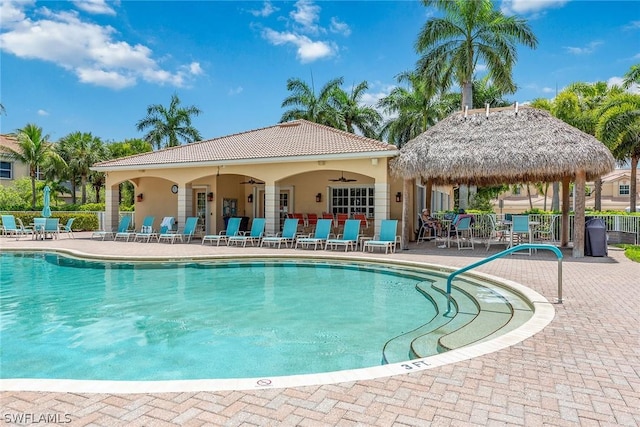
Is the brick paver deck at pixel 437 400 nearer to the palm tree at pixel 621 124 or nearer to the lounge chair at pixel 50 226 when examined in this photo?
the lounge chair at pixel 50 226

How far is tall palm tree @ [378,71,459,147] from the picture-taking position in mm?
31703

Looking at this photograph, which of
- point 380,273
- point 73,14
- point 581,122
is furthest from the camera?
point 581,122

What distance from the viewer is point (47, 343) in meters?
5.88

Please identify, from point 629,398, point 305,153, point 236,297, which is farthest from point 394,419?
point 305,153

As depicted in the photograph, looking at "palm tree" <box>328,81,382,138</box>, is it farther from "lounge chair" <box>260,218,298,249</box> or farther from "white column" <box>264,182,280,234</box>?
"lounge chair" <box>260,218,298,249</box>

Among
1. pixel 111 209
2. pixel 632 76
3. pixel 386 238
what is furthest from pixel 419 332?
pixel 632 76

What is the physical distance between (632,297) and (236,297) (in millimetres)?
7339

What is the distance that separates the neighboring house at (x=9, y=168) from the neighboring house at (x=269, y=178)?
73.1 feet

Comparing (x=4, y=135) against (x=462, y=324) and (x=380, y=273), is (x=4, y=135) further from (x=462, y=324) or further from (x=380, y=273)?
(x=462, y=324)

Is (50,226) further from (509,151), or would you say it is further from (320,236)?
(509,151)

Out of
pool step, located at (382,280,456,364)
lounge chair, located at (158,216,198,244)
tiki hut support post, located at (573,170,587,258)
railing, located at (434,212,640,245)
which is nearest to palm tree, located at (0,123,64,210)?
lounge chair, located at (158,216,198,244)

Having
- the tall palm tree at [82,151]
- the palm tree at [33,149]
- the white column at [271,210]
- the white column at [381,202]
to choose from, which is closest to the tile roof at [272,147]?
the white column at [381,202]

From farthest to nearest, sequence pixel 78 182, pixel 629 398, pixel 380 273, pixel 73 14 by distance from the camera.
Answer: pixel 78 182, pixel 73 14, pixel 380 273, pixel 629 398

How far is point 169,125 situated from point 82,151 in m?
7.77
